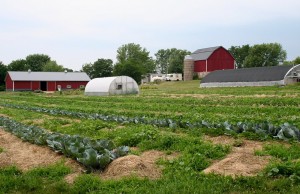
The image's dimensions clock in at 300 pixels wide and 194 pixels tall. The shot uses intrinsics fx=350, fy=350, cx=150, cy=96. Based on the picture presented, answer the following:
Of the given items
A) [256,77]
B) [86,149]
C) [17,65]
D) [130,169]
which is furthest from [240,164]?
[17,65]

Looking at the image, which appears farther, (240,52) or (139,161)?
(240,52)

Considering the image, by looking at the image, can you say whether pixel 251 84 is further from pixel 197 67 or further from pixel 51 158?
pixel 51 158

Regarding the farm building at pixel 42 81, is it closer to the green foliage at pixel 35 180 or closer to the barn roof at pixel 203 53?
the barn roof at pixel 203 53

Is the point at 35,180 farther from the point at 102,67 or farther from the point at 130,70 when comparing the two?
the point at 102,67

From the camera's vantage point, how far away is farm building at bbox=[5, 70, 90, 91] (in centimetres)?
8306

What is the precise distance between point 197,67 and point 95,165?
264 feet

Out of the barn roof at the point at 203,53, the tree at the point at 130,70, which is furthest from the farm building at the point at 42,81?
the barn roof at the point at 203,53

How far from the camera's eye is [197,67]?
3440 inches

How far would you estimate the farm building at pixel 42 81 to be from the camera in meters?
83.1

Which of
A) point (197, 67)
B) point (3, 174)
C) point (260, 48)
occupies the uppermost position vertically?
point (260, 48)

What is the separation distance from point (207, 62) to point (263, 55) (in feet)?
121

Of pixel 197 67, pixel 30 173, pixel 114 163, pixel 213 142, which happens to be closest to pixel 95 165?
pixel 114 163

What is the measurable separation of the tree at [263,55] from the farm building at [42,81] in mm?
52236

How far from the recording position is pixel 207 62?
84.4m
